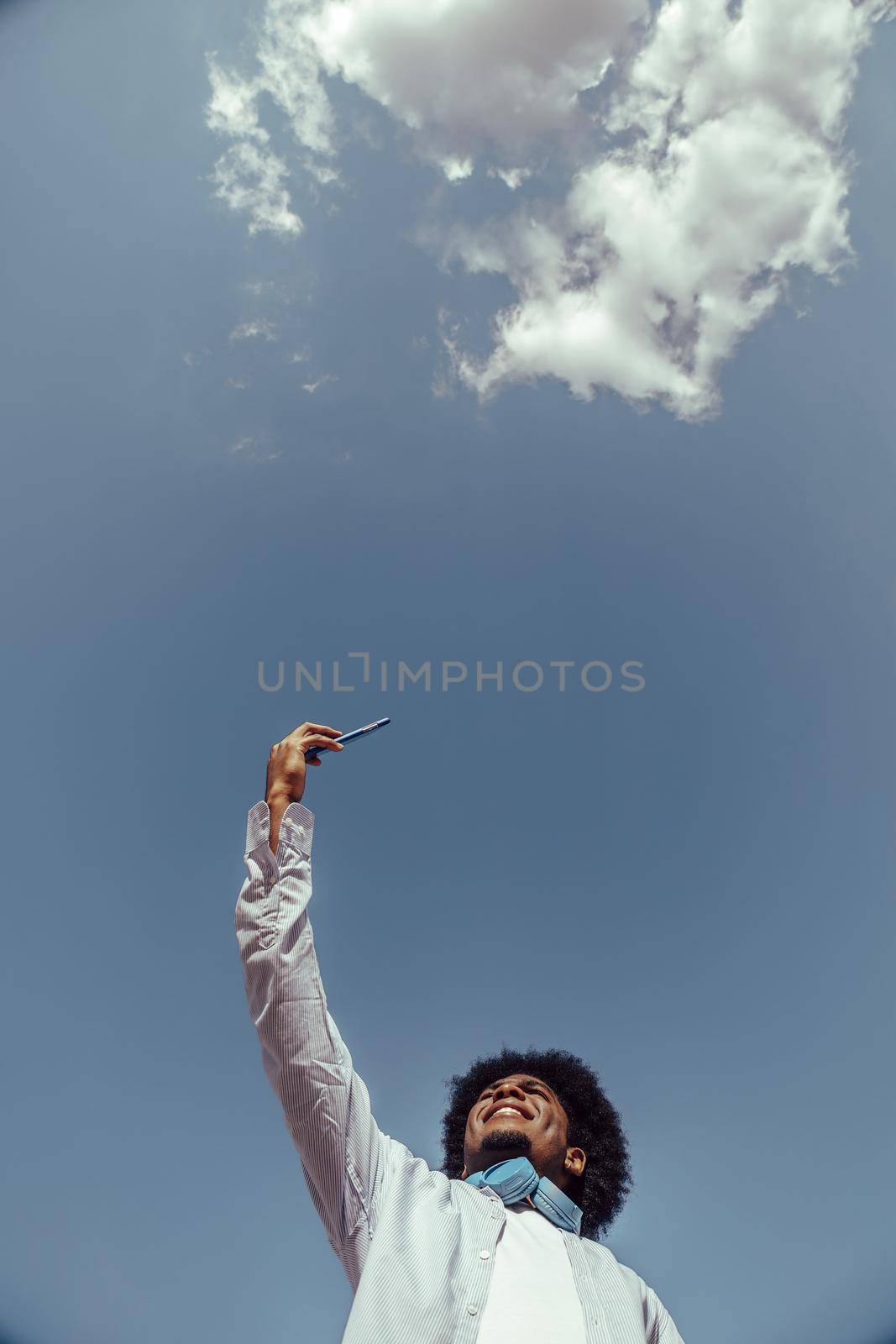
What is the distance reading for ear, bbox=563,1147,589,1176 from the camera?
4.03m

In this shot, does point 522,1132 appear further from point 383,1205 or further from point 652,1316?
point 383,1205

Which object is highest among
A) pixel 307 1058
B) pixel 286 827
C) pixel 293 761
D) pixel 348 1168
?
pixel 293 761

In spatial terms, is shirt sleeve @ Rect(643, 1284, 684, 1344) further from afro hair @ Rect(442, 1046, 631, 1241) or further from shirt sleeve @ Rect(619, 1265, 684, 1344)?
afro hair @ Rect(442, 1046, 631, 1241)

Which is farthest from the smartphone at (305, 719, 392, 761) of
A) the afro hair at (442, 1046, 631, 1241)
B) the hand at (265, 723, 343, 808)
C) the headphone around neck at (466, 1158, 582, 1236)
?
the afro hair at (442, 1046, 631, 1241)

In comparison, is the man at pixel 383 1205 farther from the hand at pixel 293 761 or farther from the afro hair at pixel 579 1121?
the afro hair at pixel 579 1121

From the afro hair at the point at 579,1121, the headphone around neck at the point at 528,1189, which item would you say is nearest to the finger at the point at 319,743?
the headphone around neck at the point at 528,1189

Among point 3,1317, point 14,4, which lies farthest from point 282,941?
point 3,1317

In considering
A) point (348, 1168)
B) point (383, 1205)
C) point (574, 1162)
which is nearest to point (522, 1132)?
point (574, 1162)

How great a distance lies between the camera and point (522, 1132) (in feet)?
11.9

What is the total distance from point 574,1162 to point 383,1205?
1.80 metres

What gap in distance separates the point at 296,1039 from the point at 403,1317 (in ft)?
Answer: 3.15

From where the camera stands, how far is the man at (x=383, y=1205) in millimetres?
2482

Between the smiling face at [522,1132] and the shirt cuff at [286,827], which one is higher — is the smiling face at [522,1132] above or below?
below

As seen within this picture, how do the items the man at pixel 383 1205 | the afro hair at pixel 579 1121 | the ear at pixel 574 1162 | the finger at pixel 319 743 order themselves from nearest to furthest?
1. the man at pixel 383 1205
2. the finger at pixel 319 743
3. the ear at pixel 574 1162
4. the afro hair at pixel 579 1121
